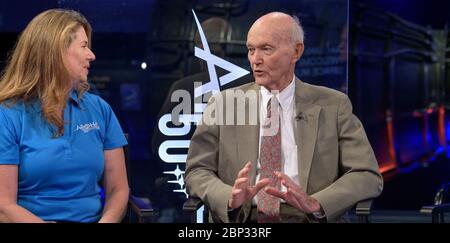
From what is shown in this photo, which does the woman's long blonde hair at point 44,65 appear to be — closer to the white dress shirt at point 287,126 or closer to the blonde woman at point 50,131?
the blonde woman at point 50,131

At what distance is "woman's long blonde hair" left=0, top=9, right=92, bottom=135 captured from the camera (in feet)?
9.33

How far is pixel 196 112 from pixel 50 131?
126cm

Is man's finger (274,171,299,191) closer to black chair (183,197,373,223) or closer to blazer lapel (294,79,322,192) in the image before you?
blazer lapel (294,79,322,192)

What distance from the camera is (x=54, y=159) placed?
2.79m

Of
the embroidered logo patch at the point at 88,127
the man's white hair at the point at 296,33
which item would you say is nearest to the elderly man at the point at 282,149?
the man's white hair at the point at 296,33

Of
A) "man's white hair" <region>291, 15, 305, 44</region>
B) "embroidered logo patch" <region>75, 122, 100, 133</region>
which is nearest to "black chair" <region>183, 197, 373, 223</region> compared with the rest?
"embroidered logo patch" <region>75, 122, 100, 133</region>

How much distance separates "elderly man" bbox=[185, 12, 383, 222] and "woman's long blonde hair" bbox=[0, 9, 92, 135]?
61 centimetres

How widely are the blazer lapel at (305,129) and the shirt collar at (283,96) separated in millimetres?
25

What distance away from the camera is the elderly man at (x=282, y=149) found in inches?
120

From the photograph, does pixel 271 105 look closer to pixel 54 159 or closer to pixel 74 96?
pixel 74 96

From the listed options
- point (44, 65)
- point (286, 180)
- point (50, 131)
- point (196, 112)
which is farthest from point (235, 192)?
point (196, 112)

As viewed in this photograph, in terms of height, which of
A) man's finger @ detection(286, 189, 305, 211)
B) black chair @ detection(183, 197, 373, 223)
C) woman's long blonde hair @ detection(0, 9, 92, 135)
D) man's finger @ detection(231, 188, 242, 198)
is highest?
woman's long blonde hair @ detection(0, 9, 92, 135)

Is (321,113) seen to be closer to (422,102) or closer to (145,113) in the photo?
(145,113)
